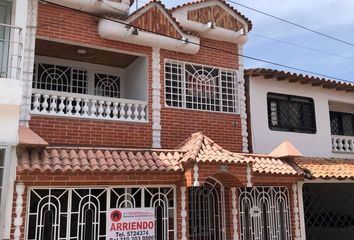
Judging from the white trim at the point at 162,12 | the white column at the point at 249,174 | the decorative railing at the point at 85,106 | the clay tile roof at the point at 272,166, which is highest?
the white trim at the point at 162,12

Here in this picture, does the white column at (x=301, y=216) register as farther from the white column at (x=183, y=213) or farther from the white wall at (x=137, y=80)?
the white wall at (x=137, y=80)

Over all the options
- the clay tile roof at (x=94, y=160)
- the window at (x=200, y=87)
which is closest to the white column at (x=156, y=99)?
the window at (x=200, y=87)

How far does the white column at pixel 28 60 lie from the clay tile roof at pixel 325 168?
7037 mm

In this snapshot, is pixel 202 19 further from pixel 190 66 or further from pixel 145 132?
pixel 145 132

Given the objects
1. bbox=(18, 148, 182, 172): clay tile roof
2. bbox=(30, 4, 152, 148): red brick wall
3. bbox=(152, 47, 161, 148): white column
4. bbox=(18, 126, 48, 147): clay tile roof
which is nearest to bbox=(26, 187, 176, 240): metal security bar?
bbox=(18, 148, 182, 172): clay tile roof

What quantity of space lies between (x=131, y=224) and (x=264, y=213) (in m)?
3.59

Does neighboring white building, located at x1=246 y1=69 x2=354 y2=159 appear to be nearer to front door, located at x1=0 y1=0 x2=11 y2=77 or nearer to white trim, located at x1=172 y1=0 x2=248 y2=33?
white trim, located at x1=172 y1=0 x2=248 y2=33

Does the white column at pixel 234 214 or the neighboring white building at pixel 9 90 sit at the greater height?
the neighboring white building at pixel 9 90

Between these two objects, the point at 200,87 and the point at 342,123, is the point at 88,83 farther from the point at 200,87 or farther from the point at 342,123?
the point at 342,123

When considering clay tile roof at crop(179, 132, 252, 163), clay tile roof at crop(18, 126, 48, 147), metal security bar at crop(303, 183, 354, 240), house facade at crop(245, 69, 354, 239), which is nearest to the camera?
clay tile roof at crop(18, 126, 48, 147)

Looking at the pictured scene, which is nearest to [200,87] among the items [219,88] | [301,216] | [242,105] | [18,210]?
[219,88]

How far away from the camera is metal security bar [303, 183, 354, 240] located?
44.6ft

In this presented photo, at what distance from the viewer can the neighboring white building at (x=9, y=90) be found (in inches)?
289

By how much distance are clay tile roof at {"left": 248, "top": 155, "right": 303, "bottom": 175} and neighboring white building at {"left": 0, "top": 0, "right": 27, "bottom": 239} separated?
5.32 metres
